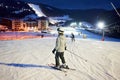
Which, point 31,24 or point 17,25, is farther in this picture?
point 31,24

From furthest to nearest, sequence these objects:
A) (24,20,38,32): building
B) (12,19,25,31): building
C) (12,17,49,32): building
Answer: (24,20,38,32): building → (12,17,49,32): building → (12,19,25,31): building

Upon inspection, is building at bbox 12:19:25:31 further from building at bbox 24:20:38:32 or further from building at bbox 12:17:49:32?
building at bbox 24:20:38:32

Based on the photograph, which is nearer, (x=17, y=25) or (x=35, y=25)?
(x=17, y=25)

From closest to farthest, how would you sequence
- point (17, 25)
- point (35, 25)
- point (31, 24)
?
1. point (17, 25)
2. point (31, 24)
3. point (35, 25)

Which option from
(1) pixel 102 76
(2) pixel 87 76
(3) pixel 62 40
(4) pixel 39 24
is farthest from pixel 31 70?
(4) pixel 39 24

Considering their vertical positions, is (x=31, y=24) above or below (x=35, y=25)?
above

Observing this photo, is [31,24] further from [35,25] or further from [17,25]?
[17,25]

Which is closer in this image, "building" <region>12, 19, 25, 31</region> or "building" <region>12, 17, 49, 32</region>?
"building" <region>12, 19, 25, 31</region>

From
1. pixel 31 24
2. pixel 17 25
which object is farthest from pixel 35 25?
pixel 17 25

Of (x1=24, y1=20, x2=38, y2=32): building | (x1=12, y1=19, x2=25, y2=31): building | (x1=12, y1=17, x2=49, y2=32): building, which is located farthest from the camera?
(x1=24, y1=20, x2=38, y2=32): building

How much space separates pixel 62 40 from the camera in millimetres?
9047

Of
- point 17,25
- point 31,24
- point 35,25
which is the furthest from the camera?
point 35,25

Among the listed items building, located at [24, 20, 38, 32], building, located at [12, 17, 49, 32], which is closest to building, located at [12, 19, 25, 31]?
building, located at [12, 17, 49, 32]

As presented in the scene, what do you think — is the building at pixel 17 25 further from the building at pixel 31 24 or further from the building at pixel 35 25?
the building at pixel 31 24
